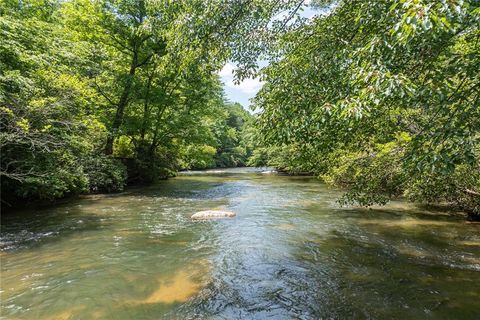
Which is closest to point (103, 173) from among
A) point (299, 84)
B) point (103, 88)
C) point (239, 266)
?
point (103, 88)

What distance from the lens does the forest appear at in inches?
127

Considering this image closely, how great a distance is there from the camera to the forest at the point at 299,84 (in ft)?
10.6

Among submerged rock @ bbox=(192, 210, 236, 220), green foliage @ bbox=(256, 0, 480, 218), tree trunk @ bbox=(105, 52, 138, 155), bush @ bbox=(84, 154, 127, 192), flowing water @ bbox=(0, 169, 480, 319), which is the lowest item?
flowing water @ bbox=(0, 169, 480, 319)

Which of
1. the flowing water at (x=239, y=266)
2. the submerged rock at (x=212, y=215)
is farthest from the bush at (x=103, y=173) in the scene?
the submerged rock at (x=212, y=215)

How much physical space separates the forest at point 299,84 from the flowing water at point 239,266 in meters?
1.37

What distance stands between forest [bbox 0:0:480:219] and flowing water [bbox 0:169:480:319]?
137cm

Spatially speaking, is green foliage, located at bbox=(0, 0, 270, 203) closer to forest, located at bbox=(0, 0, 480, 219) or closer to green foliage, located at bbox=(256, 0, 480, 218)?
forest, located at bbox=(0, 0, 480, 219)

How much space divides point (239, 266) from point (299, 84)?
4.40m

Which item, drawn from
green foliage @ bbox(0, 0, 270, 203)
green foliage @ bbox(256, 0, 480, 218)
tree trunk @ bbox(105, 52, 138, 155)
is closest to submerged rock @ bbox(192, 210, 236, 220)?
green foliage @ bbox(0, 0, 270, 203)

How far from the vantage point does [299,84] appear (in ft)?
13.7

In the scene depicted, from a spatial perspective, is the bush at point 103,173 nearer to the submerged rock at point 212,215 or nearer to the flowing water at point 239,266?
the flowing water at point 239,266

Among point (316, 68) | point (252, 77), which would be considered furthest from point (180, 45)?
point (316, 68)

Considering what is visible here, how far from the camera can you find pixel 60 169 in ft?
36.5

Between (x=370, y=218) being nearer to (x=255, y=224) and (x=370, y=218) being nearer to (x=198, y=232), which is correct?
(x=255, y=224)
